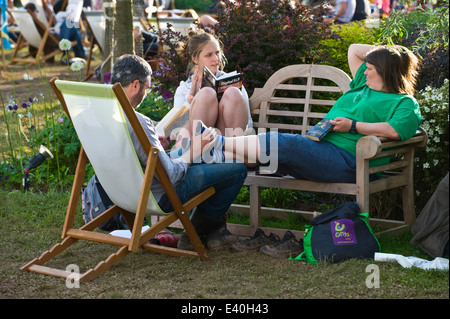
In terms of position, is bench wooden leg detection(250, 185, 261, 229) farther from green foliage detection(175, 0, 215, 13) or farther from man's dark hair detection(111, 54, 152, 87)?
green foliage detection(175, 0, 215, 13)

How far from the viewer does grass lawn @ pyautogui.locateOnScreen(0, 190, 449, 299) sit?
10.2 feet

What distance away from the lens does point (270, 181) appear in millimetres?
3953

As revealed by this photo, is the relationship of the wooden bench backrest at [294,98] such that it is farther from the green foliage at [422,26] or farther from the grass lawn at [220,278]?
the grass lawn at [220,278]

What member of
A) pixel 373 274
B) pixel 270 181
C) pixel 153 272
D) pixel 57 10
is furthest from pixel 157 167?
pixel 57 10

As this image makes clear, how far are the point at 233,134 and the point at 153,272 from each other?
1.15 meters

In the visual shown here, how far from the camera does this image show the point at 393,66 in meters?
3.80

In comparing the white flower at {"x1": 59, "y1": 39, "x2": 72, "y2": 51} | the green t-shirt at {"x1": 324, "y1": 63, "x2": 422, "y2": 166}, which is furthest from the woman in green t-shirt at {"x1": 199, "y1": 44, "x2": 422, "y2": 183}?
the white flower at {"x1": 59, "y1": 39, "x2": 72, "y2": 51}

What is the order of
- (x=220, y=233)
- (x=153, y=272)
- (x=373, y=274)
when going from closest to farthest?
(x=373, y=274) < (x=153, y=272) < (x=220, y=233)

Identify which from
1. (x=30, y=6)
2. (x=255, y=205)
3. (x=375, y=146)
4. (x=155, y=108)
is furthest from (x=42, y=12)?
(x=375, y=146)

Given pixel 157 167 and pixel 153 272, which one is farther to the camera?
pixel 153 272

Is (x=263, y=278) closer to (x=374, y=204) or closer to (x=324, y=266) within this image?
(x=324, y=266)

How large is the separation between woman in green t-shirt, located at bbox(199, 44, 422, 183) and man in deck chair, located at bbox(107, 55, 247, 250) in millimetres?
233

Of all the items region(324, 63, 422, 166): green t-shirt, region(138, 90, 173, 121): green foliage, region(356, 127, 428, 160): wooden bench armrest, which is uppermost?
region(324, 63, 422, 166): green t-shirt

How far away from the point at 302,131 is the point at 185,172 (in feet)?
4.28
